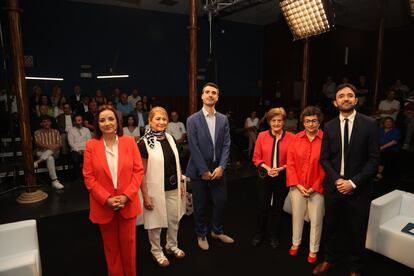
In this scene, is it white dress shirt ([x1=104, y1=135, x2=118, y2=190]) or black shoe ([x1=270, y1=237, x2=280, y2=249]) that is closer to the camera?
white dress shirt ([x1=104, y1=135, x2=118, y2=190])

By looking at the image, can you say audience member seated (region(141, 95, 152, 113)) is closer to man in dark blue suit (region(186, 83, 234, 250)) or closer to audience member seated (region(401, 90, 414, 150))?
man in dark blue suit (region(186, 83, 234, 250))

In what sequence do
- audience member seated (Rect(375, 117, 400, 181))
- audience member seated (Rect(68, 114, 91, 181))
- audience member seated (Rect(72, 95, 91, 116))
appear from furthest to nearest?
audience member seated (Rect(72, 95, 91, 116))
audience member seated (Rect(375, 117, 400, 181))
audience member seated (Rect(68, 114, 91, 181))

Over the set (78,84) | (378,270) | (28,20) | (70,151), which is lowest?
(378,270)

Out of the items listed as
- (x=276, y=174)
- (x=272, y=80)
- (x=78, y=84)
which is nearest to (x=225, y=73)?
(x=272, y=80)

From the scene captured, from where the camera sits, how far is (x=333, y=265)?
8.66 feet

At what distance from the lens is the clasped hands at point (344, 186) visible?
7.59 feet

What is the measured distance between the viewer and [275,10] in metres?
9.02

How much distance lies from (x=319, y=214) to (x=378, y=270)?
73 cm

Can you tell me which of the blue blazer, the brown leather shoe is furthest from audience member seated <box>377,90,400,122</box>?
the blue blazer

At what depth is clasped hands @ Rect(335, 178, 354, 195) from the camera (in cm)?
231

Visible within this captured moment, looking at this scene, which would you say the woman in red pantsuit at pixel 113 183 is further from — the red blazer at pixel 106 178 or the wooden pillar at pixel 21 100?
the wooden pillar at pixel 21 100

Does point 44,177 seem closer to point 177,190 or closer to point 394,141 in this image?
point 177,190

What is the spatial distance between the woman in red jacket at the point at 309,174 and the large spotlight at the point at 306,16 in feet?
3.80

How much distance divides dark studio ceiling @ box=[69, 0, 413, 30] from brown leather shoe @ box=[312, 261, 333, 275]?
574 centimetres
